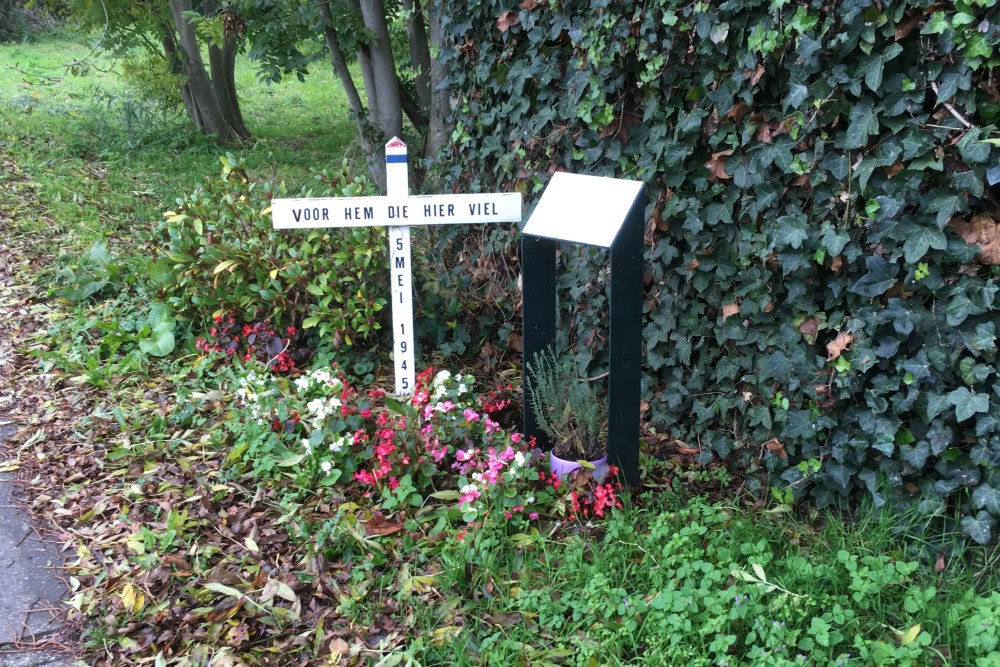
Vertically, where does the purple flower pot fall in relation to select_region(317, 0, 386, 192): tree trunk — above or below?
below

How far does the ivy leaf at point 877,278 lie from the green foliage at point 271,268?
2.45 metres

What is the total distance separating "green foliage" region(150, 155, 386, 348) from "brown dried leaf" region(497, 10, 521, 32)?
3.86 ft

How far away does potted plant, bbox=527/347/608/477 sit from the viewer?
343 centimetres

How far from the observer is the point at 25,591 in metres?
3.15

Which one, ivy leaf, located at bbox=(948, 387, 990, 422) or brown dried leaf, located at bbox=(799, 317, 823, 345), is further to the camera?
brown dried leaf, located at bbox=(799, 317, 823, 345)

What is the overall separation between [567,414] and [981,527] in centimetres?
152

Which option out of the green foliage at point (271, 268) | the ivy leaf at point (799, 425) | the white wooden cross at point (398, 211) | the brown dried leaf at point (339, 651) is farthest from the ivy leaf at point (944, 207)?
the green foliage at point (271, 268)

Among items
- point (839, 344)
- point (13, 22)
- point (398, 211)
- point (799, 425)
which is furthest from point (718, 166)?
point (13, 22)

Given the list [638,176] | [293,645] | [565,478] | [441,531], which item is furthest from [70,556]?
[638,176]

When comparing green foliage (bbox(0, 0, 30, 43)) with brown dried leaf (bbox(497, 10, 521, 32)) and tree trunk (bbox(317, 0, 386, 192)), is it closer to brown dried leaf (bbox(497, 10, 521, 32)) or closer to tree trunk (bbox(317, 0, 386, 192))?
tree trunk (bbox(317, 0, 386, 192))

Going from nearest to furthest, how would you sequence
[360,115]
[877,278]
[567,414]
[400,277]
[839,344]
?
[877,278]
[839,344]
[567,414]
[400,277]
[360,115]

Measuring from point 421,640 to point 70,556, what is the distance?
159cm

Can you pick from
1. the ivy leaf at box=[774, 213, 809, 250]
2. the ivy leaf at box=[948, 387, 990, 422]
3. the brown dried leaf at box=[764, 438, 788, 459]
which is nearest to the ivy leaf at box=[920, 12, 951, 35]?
the ivy leaf at box=[774, 213, 809, 250]

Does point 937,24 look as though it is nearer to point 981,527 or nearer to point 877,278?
point 877,278
